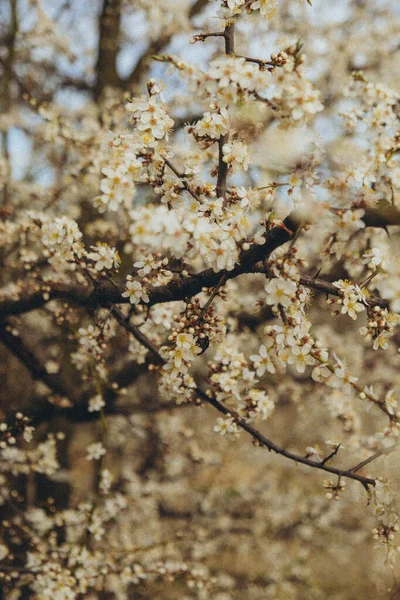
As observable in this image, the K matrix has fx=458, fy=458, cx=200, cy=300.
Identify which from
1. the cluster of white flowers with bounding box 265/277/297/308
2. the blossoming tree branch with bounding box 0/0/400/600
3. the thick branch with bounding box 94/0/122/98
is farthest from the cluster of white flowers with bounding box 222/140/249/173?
the thick branch with bounding box 94/0/122/98

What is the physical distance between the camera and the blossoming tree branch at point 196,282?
1878mm

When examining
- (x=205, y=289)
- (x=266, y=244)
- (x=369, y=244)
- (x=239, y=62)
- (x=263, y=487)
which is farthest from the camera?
(x=263, y=487)

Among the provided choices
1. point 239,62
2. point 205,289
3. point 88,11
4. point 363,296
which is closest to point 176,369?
point 205,289

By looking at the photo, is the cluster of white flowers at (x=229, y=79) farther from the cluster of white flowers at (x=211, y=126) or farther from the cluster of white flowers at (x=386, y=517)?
the cluster of white flowers at (x=386, y=517)

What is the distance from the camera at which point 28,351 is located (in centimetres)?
360

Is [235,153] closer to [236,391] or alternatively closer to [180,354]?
[180,354]

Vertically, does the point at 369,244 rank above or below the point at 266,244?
above

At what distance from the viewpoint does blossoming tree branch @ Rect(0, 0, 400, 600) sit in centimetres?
188

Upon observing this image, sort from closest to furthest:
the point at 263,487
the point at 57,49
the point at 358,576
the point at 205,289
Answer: the point at 205,289
the point at 57,49
the point at 263,487
the point at 358,576

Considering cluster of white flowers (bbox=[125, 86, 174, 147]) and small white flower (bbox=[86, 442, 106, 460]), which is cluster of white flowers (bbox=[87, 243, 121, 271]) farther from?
small white flower (bbox=[86, 442, 106, 460])

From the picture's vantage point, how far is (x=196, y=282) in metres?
2.15

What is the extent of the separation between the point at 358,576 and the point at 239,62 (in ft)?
35.9

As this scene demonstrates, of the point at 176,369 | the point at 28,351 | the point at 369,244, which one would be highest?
the point at 369,244

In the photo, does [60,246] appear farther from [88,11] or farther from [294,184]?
[88,11]
